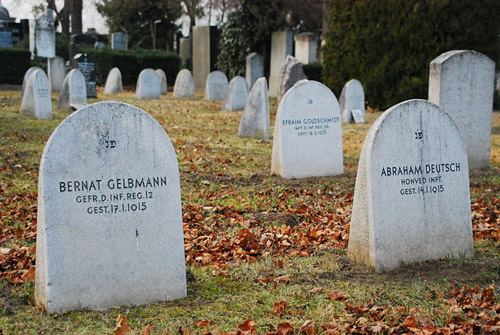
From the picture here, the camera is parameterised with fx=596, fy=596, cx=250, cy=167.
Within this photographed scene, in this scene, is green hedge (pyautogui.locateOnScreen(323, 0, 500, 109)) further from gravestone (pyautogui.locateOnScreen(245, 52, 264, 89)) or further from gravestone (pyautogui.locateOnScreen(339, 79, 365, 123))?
gravestone (pyautogui.locateOnScreen(245, 52, 264, 89))

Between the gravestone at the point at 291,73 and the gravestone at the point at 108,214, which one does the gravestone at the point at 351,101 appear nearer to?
the gravestone at the point at 291,73

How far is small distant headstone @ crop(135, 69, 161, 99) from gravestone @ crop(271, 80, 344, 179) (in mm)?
13586

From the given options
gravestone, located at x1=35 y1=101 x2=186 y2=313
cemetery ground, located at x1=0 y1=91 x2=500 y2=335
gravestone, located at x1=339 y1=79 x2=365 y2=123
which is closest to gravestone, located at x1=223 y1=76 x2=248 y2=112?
gravestone, located at x1=339 y1=79 x2=365 y2=123

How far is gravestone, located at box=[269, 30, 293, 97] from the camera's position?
23.9m

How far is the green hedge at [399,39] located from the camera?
52.2ft

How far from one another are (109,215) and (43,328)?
779 millimetres

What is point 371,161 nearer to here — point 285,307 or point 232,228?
point 285,307

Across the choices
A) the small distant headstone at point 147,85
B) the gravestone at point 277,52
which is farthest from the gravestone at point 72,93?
the gravestone at point 277,52

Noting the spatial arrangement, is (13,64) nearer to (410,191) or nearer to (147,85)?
(147,85)

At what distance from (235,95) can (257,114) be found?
610 cm

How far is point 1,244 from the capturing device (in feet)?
17.4

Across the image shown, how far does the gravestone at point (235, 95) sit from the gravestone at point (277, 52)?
18.4 ft

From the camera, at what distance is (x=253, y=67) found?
23.8 meters

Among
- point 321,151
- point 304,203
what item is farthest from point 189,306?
point 321,151
